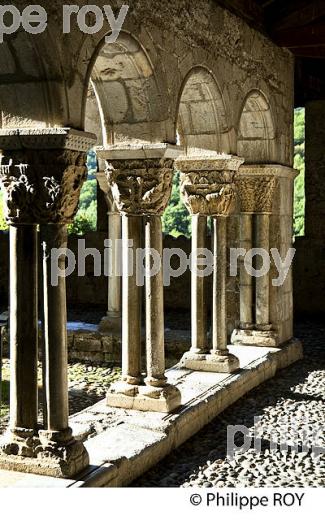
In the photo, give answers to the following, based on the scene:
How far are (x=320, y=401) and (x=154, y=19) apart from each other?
12.8ft

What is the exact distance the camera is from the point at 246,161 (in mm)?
8367

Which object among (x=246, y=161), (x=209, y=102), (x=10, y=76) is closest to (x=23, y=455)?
(x=10, y=76)

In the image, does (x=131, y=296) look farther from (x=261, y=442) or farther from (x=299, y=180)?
(x=299, y=180)

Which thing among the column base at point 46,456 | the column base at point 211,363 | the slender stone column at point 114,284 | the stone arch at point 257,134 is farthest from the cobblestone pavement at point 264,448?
the slender stone column at point 114,284

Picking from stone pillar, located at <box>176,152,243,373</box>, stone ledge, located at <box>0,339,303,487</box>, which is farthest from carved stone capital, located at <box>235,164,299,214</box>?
stone ledge, located at <box>0,339,303,487</box>

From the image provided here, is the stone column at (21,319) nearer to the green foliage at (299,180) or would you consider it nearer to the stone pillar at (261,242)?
the stone pillar at (261,242)

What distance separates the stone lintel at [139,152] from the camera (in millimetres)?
5570

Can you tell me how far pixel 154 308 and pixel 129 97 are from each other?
1.69m

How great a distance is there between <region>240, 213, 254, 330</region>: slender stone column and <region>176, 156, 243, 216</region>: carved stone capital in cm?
131

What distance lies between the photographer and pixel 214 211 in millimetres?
7094

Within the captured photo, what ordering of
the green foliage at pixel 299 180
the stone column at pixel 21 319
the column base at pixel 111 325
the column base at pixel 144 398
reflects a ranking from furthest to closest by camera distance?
the green foliage at pixel 299 180 < the column base at pixel 111 325 < the column base at pixel 144 398 < the stone column at pixel 21 319

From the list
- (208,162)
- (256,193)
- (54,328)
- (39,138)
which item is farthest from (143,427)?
(256,193)

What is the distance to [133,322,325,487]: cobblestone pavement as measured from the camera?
495 centimetres

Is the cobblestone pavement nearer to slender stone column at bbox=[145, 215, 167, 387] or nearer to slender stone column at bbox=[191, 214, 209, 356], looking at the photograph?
slender stone column at bbox=[145, 215, 167, 387]
